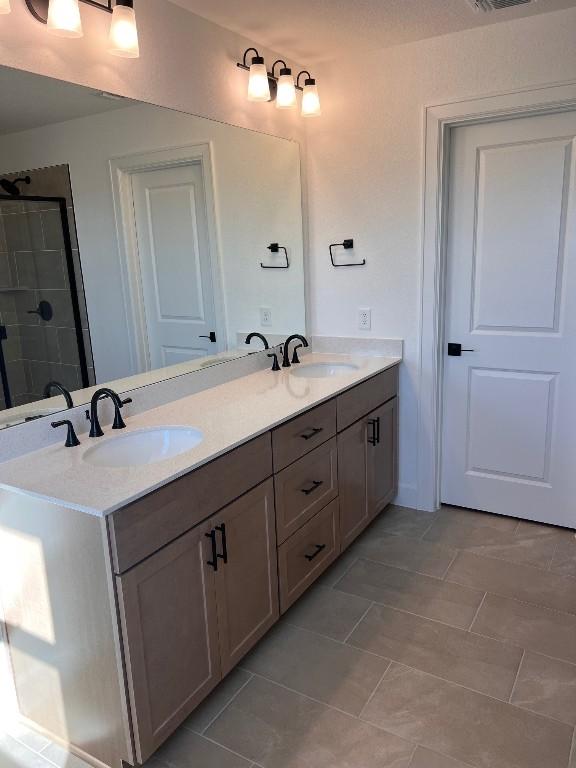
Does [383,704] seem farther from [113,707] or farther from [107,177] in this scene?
[107,177]

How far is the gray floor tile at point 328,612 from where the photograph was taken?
7.25 feet

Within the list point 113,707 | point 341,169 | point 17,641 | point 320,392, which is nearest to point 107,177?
point 320,392

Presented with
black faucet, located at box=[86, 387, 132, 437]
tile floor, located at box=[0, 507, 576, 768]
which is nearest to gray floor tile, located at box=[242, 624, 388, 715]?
tile floor, located at box=[0, 507, 576, 768]

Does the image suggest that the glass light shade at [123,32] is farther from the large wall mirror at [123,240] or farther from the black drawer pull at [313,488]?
the black drawer pull at [313,488]

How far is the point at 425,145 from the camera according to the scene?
2.72 m

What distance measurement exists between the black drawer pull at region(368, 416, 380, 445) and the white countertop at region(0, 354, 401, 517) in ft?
0.81

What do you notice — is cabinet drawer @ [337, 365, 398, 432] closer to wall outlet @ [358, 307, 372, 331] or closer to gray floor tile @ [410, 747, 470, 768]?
wall outlet @ [358, 307, 372, 331]

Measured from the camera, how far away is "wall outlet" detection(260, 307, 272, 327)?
114 inches

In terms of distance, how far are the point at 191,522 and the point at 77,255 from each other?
1.01 meters

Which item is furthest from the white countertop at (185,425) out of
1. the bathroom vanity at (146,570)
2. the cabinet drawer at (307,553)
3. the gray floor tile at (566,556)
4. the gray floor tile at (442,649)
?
the gray floor tile at (566,556)

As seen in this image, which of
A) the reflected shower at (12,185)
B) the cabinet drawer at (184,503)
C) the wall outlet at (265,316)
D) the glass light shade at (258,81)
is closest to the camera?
the cabinet drawer at (184,503)

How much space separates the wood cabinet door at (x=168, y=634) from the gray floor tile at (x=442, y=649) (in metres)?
0.68

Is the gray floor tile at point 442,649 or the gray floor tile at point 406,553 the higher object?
the gray floor tile at point 406,553

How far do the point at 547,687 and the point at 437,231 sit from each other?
1.98 m
